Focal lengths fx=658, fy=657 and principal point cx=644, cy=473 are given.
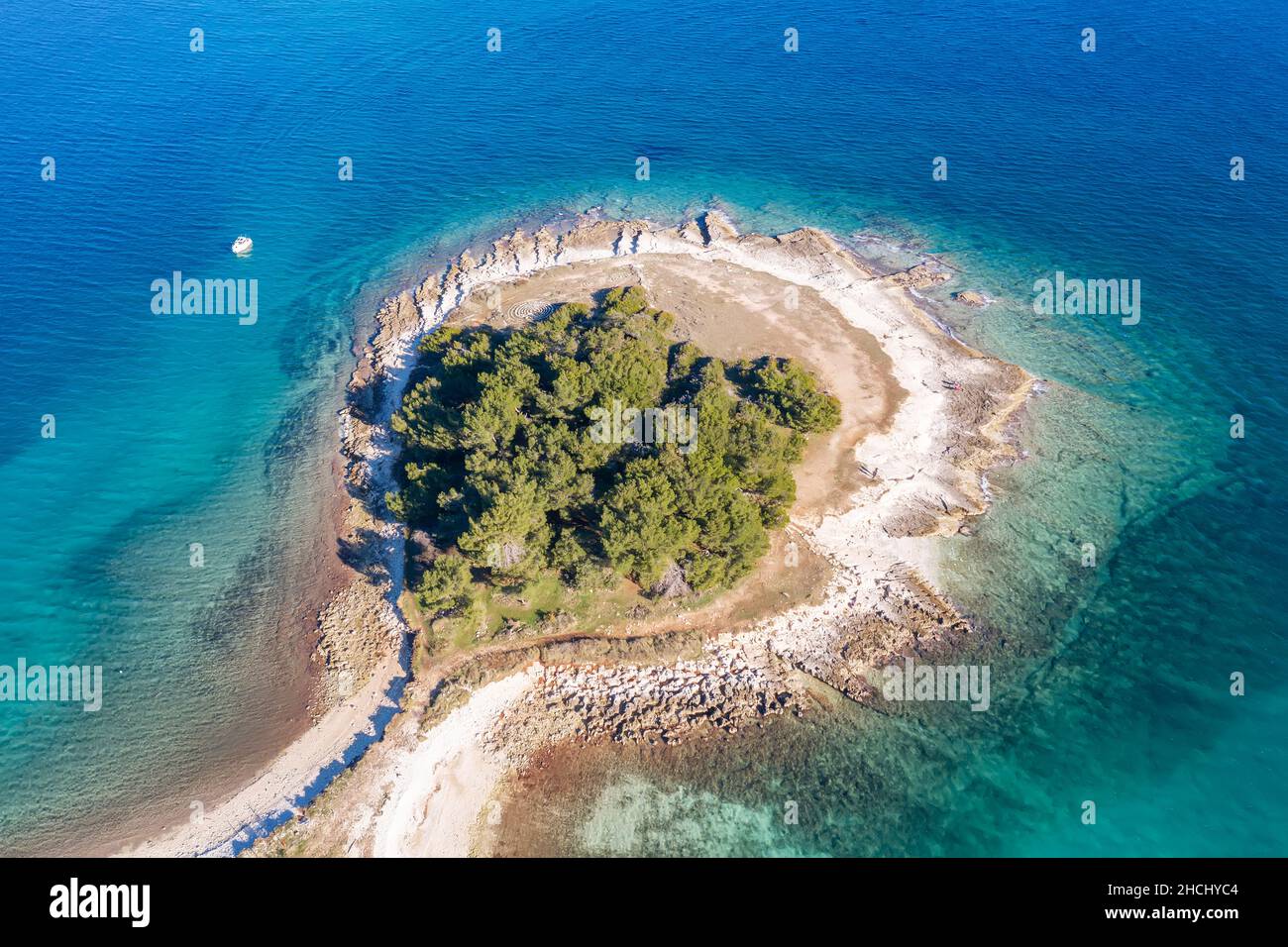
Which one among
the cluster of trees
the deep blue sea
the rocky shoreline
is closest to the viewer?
the rocky shoreline

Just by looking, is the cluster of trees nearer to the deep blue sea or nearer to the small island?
the small island

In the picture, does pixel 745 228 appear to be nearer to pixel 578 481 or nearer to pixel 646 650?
pixel 578 481

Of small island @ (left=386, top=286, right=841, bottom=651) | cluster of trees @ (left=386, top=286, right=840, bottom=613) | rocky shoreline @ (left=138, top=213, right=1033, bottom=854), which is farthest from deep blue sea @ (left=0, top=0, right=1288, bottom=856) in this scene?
cluster of trees @ (left=386, top=286, right=840, bottom=613)

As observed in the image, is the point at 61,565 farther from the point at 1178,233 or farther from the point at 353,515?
the point at 1178,233

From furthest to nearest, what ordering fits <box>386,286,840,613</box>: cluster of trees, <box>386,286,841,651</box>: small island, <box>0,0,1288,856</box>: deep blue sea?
<box>386,286,841,651</box>: small island, <box>386,286,840,613</box>: cluster of trees, <box>0,0,1288,856</box>: deep blue sea

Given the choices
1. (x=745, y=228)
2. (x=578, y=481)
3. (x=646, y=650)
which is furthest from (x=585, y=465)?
(x=745, y=228)

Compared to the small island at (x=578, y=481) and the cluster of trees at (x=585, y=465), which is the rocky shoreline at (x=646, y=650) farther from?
the cluster of trees at (x=585, y=465)

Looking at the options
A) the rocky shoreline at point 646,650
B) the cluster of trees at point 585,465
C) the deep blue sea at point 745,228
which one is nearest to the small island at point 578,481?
the cluster of trees at point 585,465
